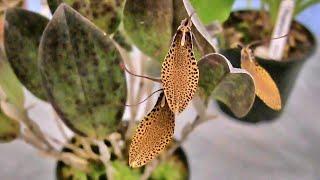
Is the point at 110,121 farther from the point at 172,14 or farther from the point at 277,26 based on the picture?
the point at 277,26

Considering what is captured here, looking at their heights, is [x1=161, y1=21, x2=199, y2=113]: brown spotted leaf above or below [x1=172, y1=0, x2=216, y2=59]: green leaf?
above

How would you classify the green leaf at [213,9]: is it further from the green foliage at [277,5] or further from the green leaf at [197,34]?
the green foliage at [277,5]

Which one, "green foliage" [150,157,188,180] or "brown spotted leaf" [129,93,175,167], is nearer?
"brown spotted leaf" [129,93,175,167]

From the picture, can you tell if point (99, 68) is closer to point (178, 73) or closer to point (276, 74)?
point (178, 73)

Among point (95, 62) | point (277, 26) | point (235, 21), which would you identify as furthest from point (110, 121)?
point (235, 21)

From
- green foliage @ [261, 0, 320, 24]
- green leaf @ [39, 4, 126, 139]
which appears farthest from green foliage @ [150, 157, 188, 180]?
green foliage @ [261, 0, 320, 24]

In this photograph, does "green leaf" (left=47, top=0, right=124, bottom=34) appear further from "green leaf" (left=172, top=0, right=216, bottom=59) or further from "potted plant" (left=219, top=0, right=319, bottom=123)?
"potted plant" (left=219, top=0, right=319, bottom=123)
